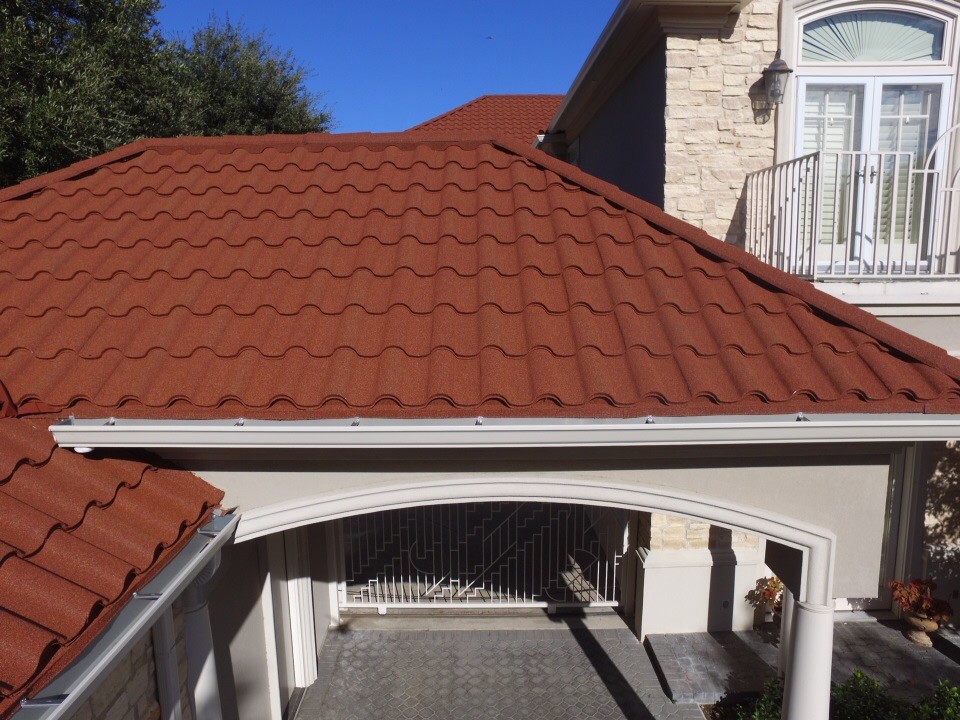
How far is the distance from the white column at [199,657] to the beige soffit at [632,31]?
21.0ft

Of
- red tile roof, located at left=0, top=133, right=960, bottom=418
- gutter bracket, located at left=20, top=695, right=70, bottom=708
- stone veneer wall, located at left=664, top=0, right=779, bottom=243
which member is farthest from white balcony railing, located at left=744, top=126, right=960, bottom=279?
gutter bracket, located at left=20, top=695, right=70, bottom=708

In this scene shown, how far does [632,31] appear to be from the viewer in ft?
23.8

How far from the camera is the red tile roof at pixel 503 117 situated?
57.7 ft

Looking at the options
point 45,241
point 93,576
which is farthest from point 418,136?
point 93,576

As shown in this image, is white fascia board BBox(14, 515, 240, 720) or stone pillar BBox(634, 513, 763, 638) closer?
white fascia board BBox(14, 515, 240, 720)

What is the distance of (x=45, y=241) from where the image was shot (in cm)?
450

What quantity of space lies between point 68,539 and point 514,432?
1845 mm

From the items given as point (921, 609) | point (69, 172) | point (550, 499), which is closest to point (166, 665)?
point (550, 499)

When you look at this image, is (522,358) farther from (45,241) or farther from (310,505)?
Answer: (45,241)

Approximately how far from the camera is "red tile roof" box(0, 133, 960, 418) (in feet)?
10.4

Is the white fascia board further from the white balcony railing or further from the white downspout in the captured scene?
the white balcony railing

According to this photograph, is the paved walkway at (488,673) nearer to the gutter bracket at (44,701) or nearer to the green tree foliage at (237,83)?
the gutter bracket at (44,701)

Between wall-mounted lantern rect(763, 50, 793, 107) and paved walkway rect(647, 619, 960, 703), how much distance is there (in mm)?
5788

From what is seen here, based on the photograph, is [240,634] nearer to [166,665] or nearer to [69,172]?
[166,665]
